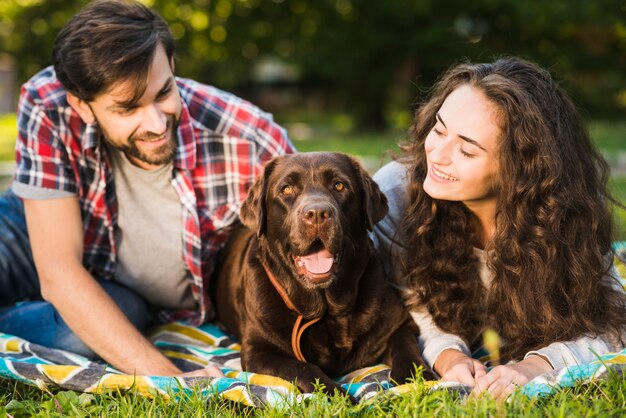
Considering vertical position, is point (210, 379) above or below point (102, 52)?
below

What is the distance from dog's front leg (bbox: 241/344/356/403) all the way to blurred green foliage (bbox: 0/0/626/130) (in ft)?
48.5

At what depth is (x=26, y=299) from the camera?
168 inches

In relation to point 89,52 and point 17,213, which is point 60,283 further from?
point 89,52

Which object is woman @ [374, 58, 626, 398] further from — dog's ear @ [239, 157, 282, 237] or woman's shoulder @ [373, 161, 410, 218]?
dog's ear @ [239, 157, 282, 237]

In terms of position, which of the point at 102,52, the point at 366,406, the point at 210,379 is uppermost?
the point at 102,52

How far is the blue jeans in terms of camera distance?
12.6 ft

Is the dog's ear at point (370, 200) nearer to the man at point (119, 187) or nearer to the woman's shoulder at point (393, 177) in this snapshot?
the woman's shoulder at point (393, 177)

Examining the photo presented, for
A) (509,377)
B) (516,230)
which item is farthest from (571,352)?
(516,230)

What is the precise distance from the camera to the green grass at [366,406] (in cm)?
254

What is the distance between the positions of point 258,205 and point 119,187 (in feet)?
3.29

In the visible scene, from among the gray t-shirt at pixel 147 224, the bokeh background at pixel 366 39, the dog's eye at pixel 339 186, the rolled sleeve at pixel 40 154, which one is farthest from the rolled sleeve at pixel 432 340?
the bokeh background at pixel 366 39

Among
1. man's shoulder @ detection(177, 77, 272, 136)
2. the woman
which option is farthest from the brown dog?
man's shoulder @ detection(177, 77, 272, 136)

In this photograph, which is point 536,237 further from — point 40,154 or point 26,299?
point 26,299

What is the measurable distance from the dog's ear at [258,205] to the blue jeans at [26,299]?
954 millimetres
